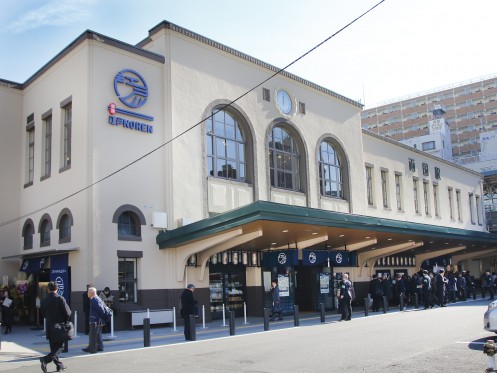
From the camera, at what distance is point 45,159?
78.8 ft

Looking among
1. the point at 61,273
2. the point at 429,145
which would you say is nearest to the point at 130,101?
the point at 61,273

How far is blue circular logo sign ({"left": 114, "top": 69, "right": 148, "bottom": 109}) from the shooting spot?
21.5m

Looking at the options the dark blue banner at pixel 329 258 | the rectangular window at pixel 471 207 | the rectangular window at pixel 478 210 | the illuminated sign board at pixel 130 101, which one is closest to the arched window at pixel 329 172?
the dark blue banner at pixel 329 258

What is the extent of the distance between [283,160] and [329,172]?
414 cm

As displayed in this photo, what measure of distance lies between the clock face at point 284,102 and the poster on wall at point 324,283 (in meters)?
8.40

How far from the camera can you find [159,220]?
21.6 m

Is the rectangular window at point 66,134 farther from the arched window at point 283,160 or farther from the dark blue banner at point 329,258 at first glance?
the dark blue banner at point 329,258

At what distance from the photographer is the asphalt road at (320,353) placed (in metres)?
11.1

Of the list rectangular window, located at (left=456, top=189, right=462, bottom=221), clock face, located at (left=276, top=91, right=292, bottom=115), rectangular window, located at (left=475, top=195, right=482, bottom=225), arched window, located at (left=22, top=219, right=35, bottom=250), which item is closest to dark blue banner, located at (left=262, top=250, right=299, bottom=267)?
clock face, located at (left=276, top=91, right=292, bottom=115)

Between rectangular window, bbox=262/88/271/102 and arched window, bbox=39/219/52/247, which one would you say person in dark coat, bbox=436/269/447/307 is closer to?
rectangular window, bbox=262/88/271/102

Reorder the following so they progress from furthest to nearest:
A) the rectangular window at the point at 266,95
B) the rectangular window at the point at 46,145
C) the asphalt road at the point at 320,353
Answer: the rectangular window at the point at 266,95, the rectangular window at the point at 46,145, the asphalt road at the point at 320,353

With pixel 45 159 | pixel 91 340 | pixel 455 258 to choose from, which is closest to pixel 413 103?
pixel 455 258

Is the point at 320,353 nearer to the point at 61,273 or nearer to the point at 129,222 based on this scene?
the point at 129,222

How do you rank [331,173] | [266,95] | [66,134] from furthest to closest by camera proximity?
1. [331,173]
2. [266,95]
3. [66,134]
